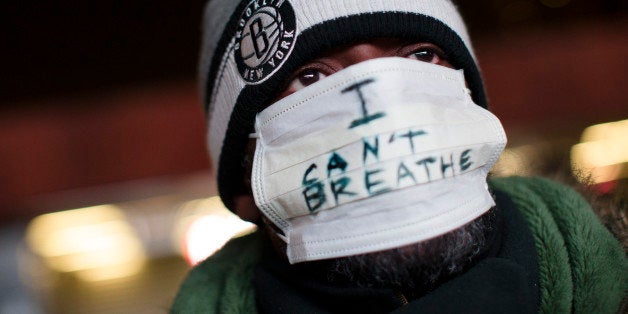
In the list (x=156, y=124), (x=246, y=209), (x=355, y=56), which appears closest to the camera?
(x=355, y=56)

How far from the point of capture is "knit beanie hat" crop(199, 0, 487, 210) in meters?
1.03

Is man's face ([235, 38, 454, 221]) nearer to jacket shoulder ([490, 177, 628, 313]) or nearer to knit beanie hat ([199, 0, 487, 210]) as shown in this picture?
knit beanie hat ([199, 0, 487, 210])

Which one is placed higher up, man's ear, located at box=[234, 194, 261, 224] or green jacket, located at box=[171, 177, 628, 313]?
man's ear, located at box=[234, 194, 261, 224]

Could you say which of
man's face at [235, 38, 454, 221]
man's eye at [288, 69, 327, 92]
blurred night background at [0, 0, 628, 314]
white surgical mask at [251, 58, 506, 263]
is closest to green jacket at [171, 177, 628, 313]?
white surgical mask at [251, 58, 506, 263]

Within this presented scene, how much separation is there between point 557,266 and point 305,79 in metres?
0.70

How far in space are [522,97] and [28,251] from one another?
3.30 metres

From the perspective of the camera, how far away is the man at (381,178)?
86 centimetres

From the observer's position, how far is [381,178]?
0.84m

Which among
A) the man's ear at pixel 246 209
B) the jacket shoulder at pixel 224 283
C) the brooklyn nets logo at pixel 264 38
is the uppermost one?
the brooklyn nets logo at pixel 264 38

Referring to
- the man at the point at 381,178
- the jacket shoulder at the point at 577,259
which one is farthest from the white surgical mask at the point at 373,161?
the jacket shoulder at the point at 577,259

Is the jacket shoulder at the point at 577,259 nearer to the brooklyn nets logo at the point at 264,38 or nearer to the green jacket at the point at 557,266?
the green jacket at the point at 557,266

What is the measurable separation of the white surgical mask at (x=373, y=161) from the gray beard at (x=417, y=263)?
0.04 m

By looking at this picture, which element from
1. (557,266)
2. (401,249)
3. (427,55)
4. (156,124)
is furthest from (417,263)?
(156,124)

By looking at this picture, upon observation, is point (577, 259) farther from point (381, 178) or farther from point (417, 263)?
point (381, 178)
